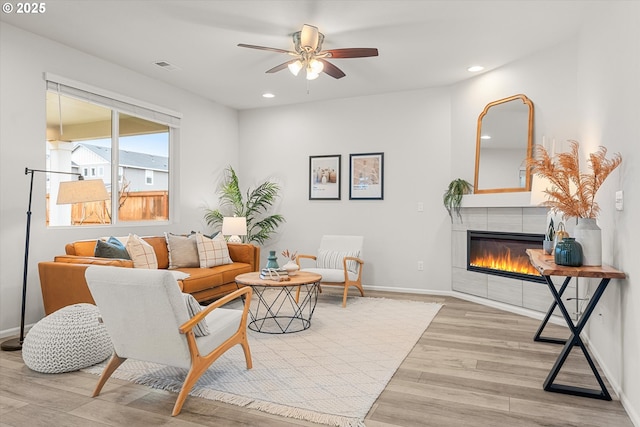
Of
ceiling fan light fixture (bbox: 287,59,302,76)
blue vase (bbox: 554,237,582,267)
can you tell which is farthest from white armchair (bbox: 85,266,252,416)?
ceiling fan light fixture (bbox: 287,59,302,76)

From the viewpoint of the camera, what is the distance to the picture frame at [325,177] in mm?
6402

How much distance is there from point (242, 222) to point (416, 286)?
259 centimetres

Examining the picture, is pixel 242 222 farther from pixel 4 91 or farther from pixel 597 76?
pixel 597 76

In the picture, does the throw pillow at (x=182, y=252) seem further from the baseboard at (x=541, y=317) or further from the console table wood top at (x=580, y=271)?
the console table wood top at (x=580, y=271)

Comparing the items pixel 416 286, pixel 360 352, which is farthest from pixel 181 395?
pixel 416 286

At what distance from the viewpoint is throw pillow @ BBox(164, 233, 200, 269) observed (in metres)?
4.90

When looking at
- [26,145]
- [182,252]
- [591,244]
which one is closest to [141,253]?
[182,252]

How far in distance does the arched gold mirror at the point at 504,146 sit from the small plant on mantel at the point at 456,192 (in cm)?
12

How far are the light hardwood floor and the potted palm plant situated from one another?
3.64 meters

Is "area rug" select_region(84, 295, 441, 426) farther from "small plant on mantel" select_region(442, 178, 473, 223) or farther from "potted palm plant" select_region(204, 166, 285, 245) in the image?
"potted palm plant" select_region(204, 166, 285, 245)

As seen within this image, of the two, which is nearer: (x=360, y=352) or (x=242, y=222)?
(x=360, y=352)

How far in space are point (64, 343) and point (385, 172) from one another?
14.6ft

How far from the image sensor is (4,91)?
A: 3.81 metres

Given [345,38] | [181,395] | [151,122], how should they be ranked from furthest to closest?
1. [151,122]
2. [345,38]
3. [181,395]
